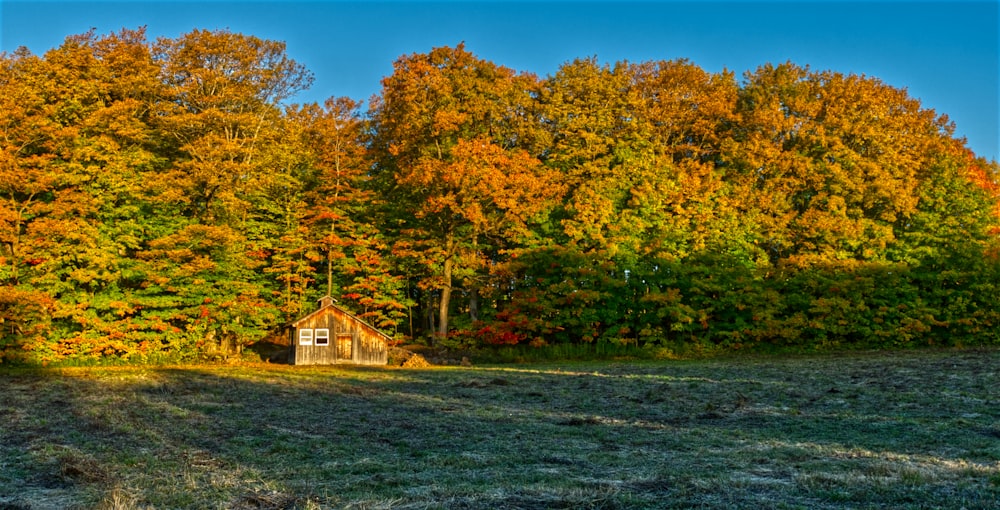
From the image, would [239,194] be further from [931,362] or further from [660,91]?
[931,362]

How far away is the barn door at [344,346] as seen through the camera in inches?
1522

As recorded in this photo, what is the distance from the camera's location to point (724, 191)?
147 feet

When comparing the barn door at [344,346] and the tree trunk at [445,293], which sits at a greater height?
the tree trunk at [445,293]

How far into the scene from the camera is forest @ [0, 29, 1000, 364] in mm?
38375

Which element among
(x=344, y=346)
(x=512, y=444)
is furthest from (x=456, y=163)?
(x=512, y=444)

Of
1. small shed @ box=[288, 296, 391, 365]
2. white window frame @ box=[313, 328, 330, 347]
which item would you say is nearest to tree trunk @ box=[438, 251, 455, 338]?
small shed @ box=[288, 296, 391, 365]

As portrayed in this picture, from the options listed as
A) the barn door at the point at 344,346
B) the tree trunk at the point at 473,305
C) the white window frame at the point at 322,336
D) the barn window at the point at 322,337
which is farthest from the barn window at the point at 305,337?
the tree trunk at the point at 473,305

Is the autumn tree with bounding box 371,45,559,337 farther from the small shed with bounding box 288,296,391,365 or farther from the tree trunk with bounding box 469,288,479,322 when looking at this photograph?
the small shed with bounding box 288,296,391,365

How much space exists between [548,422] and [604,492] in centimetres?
661

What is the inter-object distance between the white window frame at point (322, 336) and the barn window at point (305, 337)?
0.25 m

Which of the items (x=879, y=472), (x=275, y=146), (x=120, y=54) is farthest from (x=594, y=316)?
(x=879, y=472)

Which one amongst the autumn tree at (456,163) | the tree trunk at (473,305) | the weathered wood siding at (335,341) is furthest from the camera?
the tree trunk at (473,305)

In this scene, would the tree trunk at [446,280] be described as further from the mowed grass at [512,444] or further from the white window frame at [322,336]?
the mowed grass at [512,444]

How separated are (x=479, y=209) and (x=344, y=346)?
1011cm
